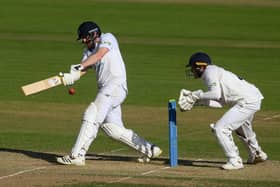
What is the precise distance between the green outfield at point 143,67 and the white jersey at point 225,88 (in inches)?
39.0

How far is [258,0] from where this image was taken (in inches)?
2557

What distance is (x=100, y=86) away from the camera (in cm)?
1523

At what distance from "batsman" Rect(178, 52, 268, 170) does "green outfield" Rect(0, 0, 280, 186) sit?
406mm

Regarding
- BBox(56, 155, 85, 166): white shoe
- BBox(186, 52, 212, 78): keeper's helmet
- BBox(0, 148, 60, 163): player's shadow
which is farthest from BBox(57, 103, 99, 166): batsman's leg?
BBox(186, 52, 212, 78): keeper's helmet

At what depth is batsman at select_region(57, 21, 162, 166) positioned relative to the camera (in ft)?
48.9

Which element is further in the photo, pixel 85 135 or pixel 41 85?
pixel 85 135

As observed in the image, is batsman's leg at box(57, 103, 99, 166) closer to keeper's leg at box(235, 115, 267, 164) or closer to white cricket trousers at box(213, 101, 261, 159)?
white cricket trousers at box(213, 101, 261, 159)

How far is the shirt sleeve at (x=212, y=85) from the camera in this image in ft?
47.1

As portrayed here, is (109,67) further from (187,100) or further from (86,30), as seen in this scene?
(187,100)

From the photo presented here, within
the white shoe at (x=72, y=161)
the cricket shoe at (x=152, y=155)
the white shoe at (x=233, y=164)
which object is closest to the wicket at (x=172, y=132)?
the cricket shoe at (x=152, y=155)

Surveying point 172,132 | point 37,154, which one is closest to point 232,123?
point 172,132

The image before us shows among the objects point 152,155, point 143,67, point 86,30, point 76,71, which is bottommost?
point 152,155

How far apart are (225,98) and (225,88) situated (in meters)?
0.19

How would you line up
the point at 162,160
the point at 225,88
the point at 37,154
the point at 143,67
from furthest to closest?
1. the point at 143,67
2. the point at 37,154
3. the point at 162,160
4. the point at 225,88
